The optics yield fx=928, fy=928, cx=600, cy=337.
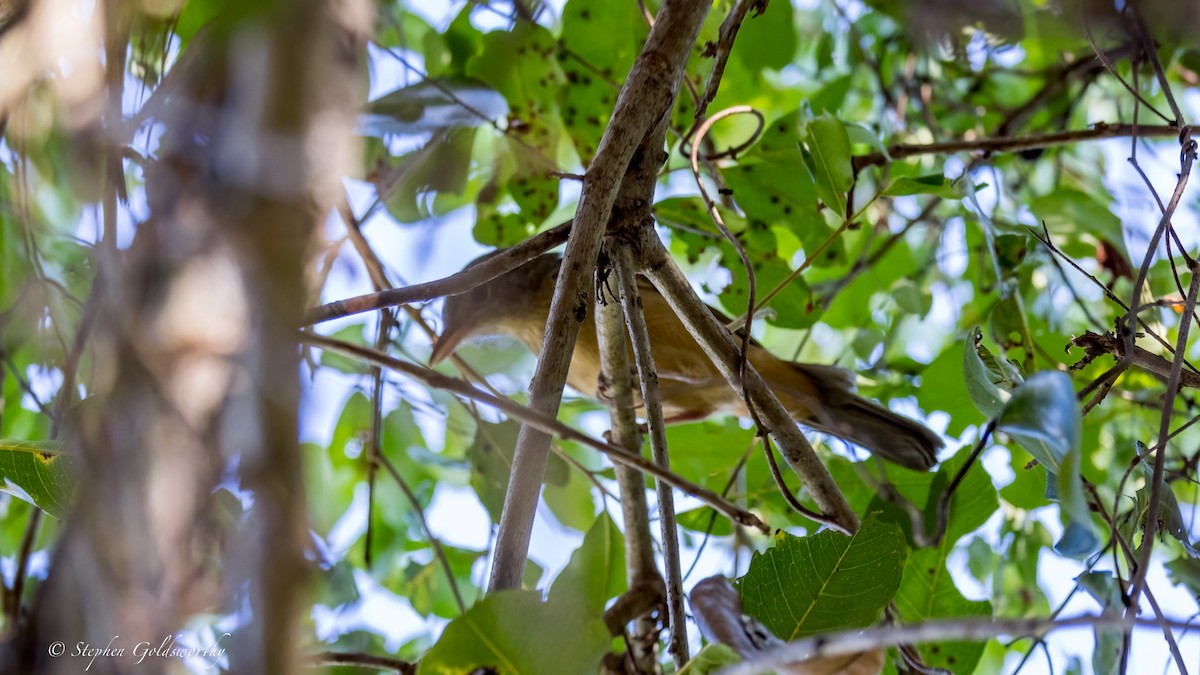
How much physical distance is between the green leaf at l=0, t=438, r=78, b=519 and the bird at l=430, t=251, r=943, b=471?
1439mm

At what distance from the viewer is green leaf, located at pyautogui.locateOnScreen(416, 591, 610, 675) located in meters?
1.31

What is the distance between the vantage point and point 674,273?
1.87m

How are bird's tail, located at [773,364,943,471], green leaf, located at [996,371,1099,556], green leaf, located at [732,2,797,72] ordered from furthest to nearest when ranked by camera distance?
1. bird's tail, located at [773,364,943,471]
2. green leaf, located at [732,2,797,72]
3. green leaf, located at [996,371,1099,556]

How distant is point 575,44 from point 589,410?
4.47ft

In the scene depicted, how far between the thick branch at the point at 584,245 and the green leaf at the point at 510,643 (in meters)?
0.10

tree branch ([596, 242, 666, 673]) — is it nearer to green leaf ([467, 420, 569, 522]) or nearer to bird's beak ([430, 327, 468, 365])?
green leaf ([467, 420, 569, 522])

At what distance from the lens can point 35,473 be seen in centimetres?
166

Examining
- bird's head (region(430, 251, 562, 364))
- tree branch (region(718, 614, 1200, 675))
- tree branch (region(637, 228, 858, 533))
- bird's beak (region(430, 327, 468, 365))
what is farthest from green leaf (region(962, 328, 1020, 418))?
bird's head (region(430, 251, 562, 364))

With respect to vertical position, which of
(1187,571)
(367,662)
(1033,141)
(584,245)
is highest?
(1033,141)

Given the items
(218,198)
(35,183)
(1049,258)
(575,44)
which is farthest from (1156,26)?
Result: (35,183)

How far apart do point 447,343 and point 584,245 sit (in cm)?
184

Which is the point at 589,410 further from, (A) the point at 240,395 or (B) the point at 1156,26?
(A) the point at 240,395

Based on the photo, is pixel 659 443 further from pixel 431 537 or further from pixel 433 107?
pixel 433 107

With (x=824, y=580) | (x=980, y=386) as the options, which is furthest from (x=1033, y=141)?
(x=824, y=580)
